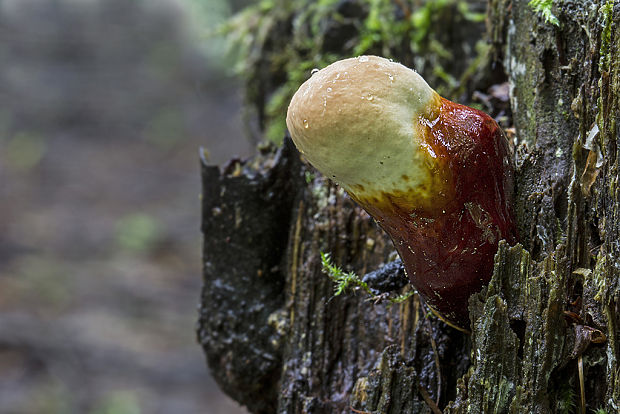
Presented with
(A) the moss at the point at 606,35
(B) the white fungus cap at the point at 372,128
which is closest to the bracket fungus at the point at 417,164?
(B) the white fungus cap at the point at 372,128

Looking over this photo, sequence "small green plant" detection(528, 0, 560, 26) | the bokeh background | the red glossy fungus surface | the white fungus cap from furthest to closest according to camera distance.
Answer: the bokeh background → "small green plant" detection(528, 0, 560, 26) → the red glossy fungus surface → the white fungus cap

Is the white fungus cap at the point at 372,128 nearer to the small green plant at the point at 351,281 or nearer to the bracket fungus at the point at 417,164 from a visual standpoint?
the bracket fungus at the point at 417,164

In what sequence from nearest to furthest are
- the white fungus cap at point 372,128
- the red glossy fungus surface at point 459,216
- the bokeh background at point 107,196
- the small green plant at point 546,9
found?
the white fungus cap at point 372,128 < the red glossy fungus surface at point 459,216 < the small green plant at point 546,9 < the bokeh background at point 107,196

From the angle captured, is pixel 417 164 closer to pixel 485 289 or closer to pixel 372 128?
pixel 372 128

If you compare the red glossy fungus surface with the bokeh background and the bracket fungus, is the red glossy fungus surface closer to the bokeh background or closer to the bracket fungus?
the bracket fungus

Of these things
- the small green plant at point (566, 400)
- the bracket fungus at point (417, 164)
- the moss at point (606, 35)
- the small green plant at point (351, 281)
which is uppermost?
the moss at point (606, 35)

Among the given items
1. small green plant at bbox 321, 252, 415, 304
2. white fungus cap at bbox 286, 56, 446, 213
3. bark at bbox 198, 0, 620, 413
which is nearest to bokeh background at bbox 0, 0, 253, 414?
bark at bbox 198, 0, 620, 413
